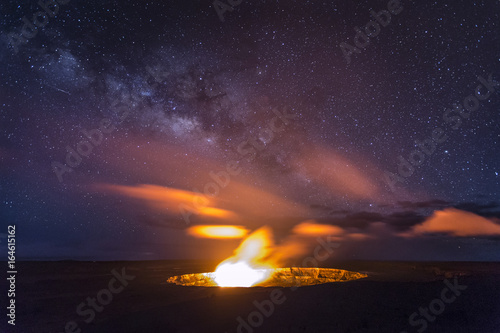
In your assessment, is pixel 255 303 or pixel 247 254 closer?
pixel 255 303

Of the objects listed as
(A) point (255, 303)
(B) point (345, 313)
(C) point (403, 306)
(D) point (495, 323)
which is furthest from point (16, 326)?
(D) point (495, 323)

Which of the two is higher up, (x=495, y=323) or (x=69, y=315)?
(x=69, y=315)

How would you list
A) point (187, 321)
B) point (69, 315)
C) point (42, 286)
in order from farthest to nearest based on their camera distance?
point (42, 286) < point (69, 315) < point (187, 321)

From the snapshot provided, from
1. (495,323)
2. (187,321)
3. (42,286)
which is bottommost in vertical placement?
(495,323)

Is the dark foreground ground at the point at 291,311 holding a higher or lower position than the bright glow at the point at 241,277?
lower

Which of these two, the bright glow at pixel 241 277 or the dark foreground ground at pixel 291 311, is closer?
the dark foreground ground at pixel 291 311

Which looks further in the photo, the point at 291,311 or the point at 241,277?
the point at 241,277

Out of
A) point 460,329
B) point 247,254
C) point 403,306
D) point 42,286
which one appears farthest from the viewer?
point 247,254

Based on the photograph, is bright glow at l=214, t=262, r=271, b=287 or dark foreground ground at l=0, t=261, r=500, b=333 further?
bright glow at l=214, t=262, r=271, b=287

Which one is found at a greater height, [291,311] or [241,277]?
[241,277]

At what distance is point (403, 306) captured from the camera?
16875 mm

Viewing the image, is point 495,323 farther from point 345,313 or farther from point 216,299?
point 216,299

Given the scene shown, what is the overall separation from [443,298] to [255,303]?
10.6m

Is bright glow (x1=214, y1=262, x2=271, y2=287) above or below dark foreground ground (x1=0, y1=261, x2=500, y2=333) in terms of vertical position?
above
